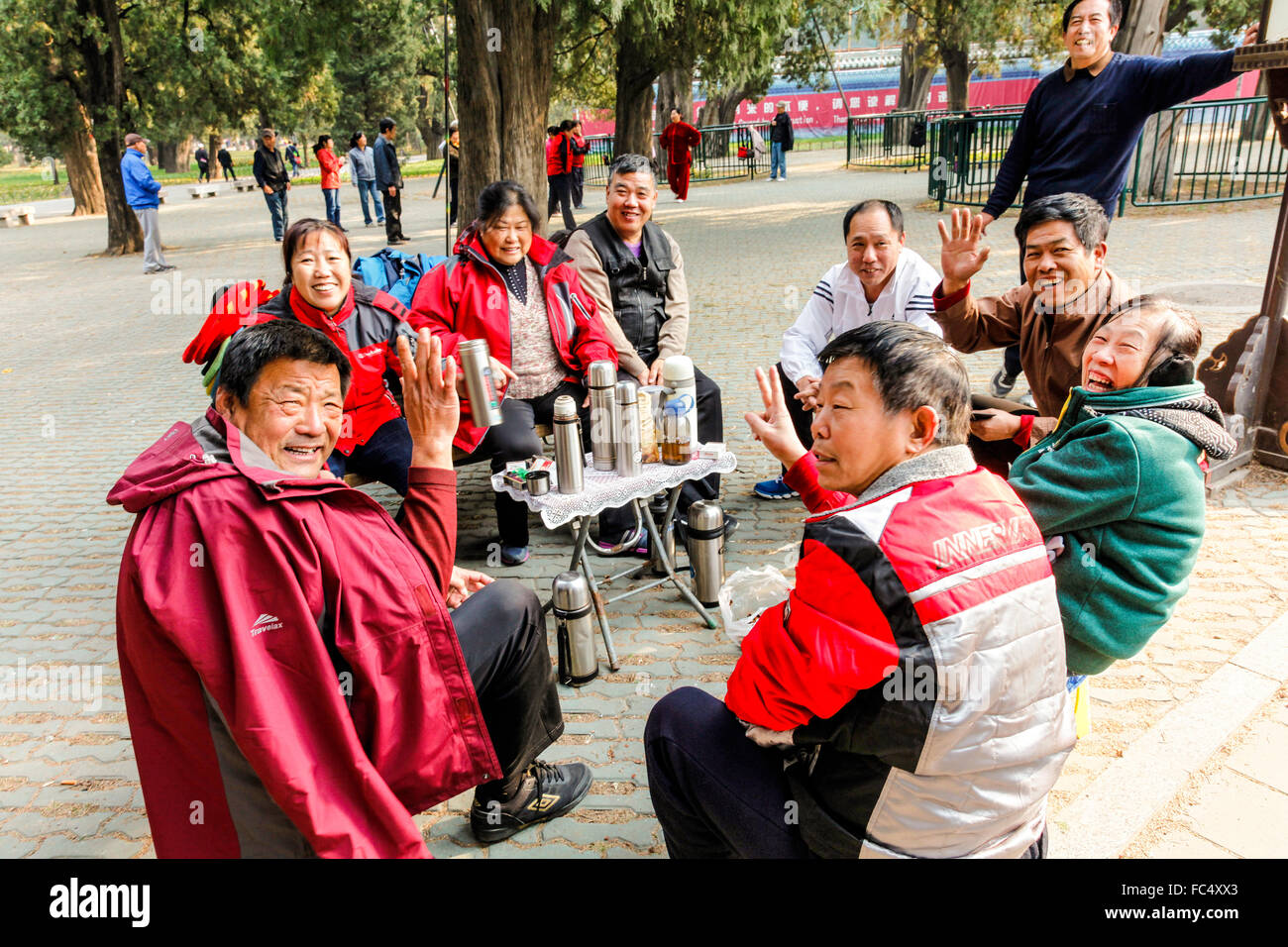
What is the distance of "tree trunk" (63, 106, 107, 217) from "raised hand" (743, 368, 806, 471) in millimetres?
26666

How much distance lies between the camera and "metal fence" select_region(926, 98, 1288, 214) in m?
14.5

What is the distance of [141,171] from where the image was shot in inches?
587

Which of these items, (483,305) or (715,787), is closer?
(715,787)

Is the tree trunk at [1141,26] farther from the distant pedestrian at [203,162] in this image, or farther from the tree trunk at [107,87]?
the distant pedestrian at [203,162]

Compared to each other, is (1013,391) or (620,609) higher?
(1013,391)

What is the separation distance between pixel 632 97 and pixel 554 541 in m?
14.2

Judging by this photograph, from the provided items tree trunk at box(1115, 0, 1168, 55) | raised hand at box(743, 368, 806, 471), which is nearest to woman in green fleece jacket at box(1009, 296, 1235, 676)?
raised hand at box(743, 368, 806, 471)

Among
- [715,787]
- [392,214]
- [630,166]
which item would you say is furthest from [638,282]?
[392,214]

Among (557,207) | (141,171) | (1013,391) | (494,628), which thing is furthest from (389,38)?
(494,628)

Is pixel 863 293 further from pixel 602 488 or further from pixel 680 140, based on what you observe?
pixel 680 140

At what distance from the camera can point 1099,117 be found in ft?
15.9
